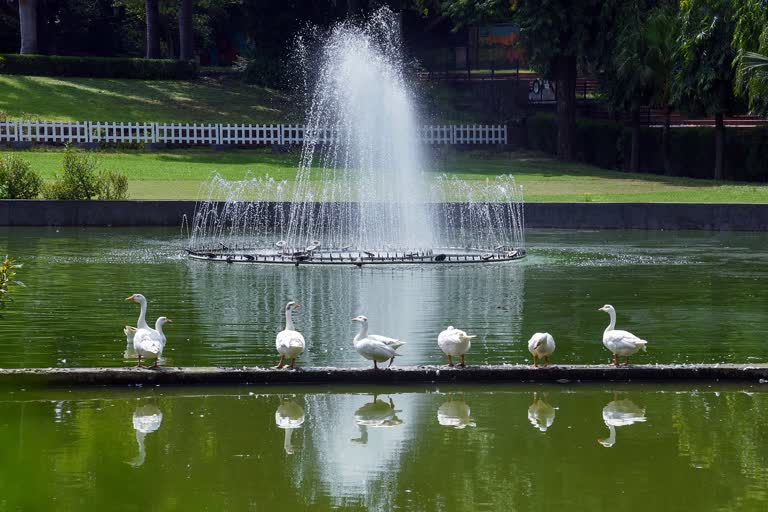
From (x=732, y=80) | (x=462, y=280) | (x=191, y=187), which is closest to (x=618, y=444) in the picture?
(x=462, y=280)

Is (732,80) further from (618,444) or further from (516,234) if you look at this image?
(618,444)

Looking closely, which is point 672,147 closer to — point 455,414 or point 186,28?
point 186,28

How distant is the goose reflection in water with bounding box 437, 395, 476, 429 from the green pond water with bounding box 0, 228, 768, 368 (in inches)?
80.0

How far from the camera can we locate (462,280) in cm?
2294

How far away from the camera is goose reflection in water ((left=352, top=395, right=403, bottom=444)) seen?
12.0 meters

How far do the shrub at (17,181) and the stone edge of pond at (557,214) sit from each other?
5.30ft

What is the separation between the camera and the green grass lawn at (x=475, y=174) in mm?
37531

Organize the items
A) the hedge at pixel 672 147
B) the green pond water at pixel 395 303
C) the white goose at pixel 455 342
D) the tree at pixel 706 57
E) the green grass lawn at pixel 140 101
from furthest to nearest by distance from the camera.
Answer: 1. the green grass lawn at pixel 140 101
2. the hedge at pixel 672 147
3. the tree at pixel 706 57
4. the green pond water at pixel 395 303
5. the white goose at pixel 455 342

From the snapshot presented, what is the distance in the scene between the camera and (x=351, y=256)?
26.2m

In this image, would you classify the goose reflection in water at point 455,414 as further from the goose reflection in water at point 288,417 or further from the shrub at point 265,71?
the shrub at point 265,71

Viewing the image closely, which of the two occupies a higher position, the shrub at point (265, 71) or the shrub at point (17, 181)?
the shrub at point (265, 71)

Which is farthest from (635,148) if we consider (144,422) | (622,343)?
(144,422)

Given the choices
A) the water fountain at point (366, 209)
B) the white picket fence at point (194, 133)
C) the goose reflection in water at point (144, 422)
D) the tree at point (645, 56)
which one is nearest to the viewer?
the goose reflection in water at point (144, 422)

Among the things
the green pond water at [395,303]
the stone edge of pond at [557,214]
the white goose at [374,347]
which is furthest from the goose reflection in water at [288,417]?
the stone edge of pond at [557,214]
